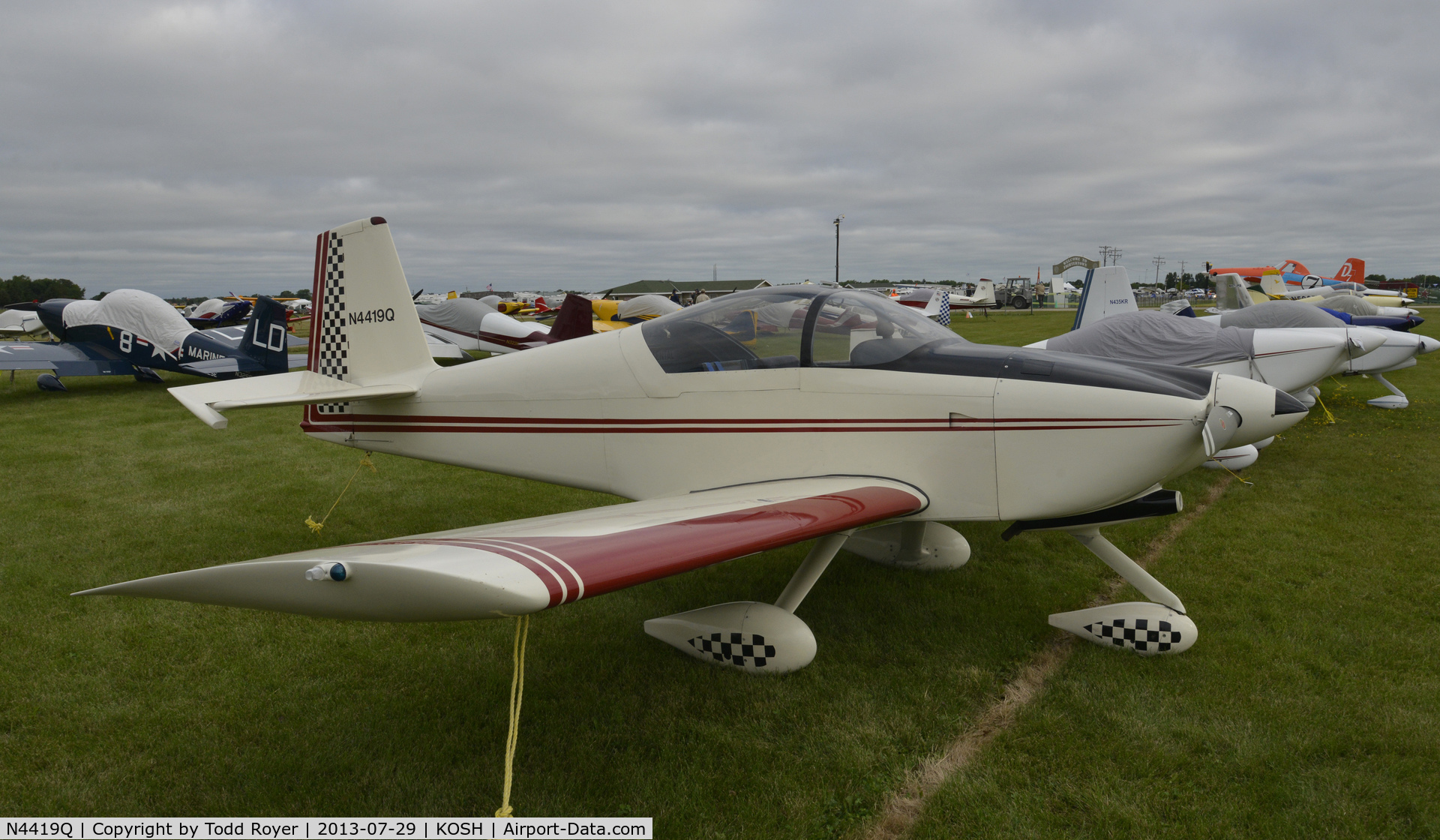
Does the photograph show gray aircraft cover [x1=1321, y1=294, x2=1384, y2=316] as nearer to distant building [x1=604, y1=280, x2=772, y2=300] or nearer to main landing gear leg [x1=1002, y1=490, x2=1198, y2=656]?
main landing gear leg [x1=1002, y1=490, x2=1198, y2=656]

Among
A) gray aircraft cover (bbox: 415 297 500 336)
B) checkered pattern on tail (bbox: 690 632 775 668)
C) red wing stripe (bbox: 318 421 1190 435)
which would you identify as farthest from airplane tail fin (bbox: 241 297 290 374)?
checkered pattern on tail (bbox: 690 632 775 668)

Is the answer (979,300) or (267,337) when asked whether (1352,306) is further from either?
(979,300)

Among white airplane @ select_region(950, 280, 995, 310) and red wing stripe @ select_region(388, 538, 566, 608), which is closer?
red wing stripe @ select_region(388, 538, 566, 608)

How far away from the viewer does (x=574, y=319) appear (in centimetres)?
1365

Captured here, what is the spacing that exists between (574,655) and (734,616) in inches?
34.6

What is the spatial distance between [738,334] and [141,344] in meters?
14.8

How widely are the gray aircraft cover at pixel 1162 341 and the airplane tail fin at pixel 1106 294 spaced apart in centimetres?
427

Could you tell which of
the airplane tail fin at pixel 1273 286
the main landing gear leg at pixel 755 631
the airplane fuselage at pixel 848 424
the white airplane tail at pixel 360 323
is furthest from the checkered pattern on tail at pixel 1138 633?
the airplane tail fin at pixel 1273 286

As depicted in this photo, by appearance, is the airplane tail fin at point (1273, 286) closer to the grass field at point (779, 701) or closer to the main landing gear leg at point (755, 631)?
the grass field at point (779, 701)

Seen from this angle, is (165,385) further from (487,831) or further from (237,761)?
(487,831)

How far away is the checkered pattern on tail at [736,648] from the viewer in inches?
129

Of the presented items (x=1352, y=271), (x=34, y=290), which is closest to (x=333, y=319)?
(x=34, y=290)

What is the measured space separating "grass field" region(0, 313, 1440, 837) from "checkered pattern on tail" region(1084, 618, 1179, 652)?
0.09m

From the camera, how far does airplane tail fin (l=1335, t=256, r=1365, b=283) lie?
65.2 m
